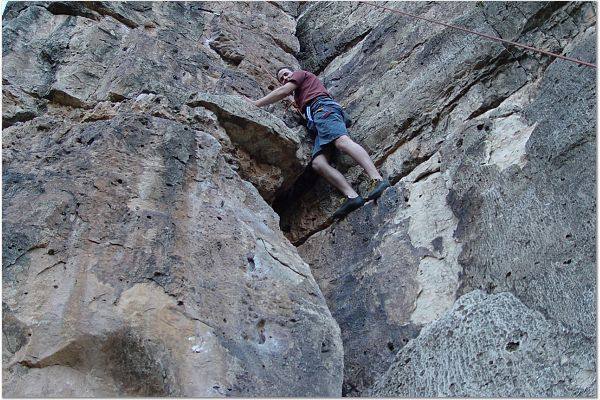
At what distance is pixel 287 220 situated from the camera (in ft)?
17.7

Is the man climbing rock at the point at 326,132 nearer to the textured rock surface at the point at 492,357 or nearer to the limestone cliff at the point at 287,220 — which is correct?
the limestone cliff at the point at 287,220

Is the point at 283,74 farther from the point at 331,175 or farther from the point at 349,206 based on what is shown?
the point at 349,206

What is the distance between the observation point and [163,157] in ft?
13.4

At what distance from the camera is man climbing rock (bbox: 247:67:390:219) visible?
5012 mm

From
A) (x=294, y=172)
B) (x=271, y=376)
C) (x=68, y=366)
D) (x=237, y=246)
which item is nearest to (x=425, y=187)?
(x=294, y=172)

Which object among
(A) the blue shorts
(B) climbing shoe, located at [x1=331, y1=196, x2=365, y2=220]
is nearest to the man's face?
(A) the blue shorts

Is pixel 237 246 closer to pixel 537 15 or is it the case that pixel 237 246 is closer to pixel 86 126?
pixel 86 126

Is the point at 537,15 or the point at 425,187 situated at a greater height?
the point at 537,15

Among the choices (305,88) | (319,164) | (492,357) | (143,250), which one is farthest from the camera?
(305,88)

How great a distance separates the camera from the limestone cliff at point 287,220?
3.23 m

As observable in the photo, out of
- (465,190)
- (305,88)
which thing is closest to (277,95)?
(305,88)

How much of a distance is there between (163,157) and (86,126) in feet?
1.85

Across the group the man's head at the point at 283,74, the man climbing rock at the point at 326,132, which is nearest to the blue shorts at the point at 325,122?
the man climbing rock at the point at 326,132

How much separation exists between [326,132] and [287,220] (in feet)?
2.33
